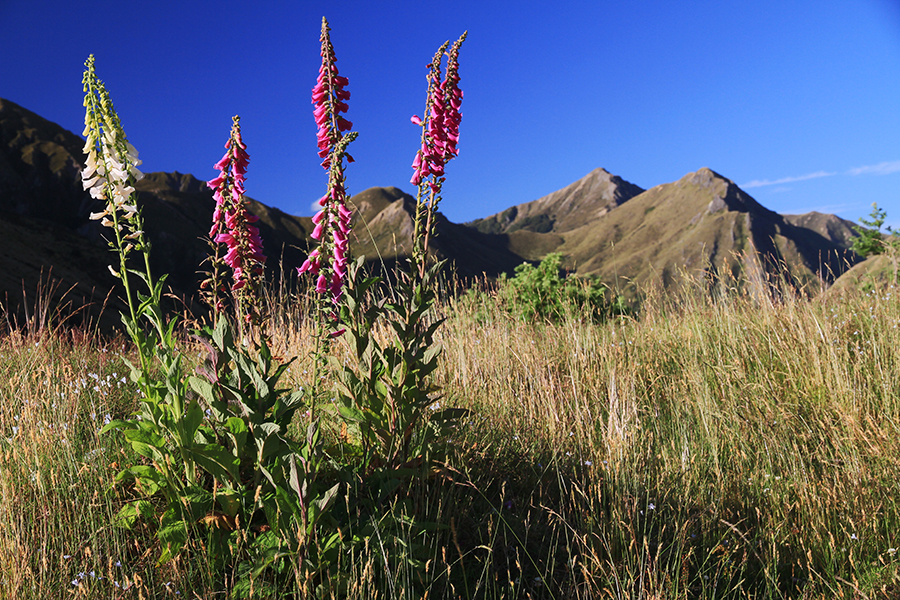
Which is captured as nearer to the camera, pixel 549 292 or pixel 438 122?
pixel 438 122

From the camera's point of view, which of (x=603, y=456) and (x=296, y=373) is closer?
(x=603, y=456)

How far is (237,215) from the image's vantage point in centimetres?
241

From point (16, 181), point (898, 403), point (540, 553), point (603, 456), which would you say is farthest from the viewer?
point (16, 181)

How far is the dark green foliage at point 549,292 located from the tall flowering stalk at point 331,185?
6716mm

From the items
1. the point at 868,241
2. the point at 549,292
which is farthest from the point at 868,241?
the point at 549,292

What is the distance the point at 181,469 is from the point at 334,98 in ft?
6.24

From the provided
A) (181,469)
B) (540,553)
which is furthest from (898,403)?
(181,469)

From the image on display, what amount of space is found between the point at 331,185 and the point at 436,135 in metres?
0.63

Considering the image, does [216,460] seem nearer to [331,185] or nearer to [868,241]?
[331,185]

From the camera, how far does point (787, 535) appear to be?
2787 millimetres

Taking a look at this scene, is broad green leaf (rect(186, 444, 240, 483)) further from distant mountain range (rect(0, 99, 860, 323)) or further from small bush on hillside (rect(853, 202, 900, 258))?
small bush on hillside (rect(853, 202, 900, 258))

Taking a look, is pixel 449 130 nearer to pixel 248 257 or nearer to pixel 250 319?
pixel 248 257

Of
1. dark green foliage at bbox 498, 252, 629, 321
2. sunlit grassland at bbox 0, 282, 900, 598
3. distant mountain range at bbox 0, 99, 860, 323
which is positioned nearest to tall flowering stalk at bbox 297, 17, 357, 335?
distant mountain range at bbox 0, 99, 860, 323

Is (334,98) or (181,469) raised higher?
(334,98)
